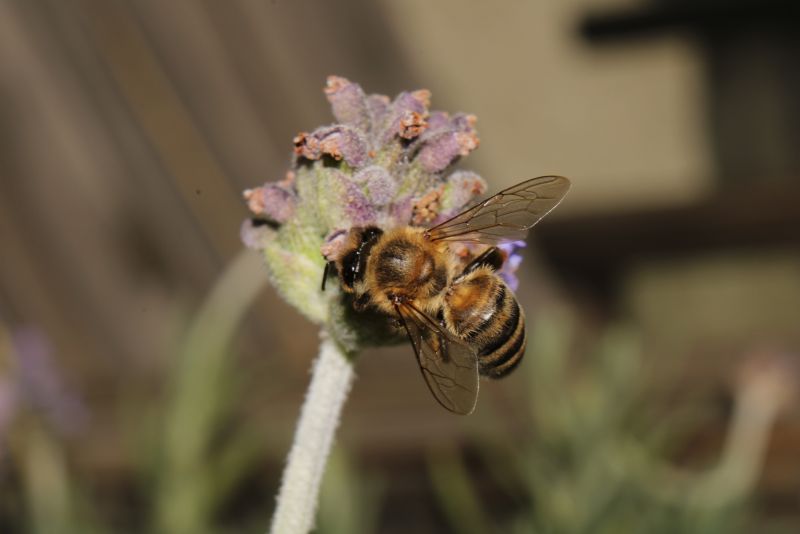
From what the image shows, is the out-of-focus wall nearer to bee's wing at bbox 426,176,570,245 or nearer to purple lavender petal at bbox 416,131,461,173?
bee's wing at bbox 426,176,570,245

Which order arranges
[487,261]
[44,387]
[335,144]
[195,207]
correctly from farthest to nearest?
[195,207]
[44,387]
[487,261]
[335,144]

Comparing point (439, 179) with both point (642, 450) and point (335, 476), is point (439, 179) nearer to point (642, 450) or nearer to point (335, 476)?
point (335, 476)

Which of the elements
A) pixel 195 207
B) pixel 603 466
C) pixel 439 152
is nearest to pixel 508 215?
pixel 439 152

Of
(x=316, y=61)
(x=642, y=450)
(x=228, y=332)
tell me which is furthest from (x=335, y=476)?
(x=316, y=61)

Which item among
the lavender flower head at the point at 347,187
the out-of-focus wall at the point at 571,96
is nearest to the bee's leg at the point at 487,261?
the lavender flower head at the point at 347,187

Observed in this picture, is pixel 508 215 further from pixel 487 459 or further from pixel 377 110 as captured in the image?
pixel 487 459

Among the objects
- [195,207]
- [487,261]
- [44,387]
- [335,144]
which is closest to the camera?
[335,144]

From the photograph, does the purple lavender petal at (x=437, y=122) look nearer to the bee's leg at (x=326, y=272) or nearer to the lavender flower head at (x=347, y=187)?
the lavender flower head at (x=347, y=187)

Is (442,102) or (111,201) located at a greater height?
(111,201)
